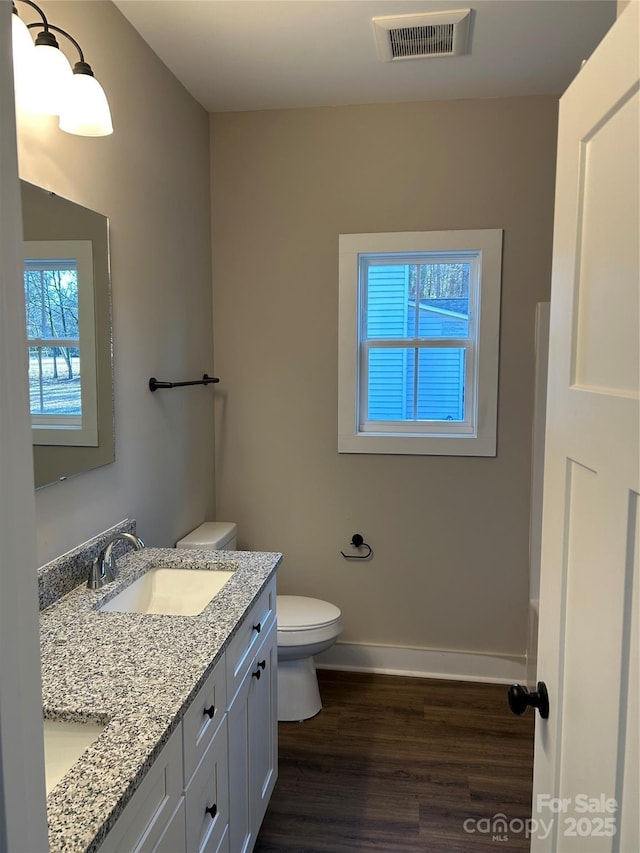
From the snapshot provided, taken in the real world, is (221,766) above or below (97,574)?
below

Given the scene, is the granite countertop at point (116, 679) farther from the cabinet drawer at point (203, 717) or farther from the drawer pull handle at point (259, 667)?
the drawer pull handle at point (259, 667)

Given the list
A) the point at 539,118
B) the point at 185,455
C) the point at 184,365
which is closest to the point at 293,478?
the point at 185,455

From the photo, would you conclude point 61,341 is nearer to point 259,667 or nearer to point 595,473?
point 259,667

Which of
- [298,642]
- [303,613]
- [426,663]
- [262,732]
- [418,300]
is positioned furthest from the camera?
[426,663]

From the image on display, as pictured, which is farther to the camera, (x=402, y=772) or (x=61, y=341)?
(x=402, y=772)

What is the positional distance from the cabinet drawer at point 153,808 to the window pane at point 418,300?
7.16ft

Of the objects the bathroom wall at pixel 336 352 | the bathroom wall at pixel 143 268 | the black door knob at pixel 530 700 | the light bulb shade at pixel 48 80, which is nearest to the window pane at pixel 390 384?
the bathroom wall at pixel 336 352

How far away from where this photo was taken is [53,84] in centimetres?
150

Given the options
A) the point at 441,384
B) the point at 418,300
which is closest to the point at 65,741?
the point at 441,384

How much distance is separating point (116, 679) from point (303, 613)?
57.7 inches

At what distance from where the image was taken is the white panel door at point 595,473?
2.45 feet

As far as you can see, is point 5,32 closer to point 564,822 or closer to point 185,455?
point 564,822

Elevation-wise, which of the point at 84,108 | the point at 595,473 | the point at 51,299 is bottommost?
the point at 595,473

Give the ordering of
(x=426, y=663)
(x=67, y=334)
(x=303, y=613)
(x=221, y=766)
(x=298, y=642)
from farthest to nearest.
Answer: (x=426, y=663)
(x=303, y=613)
(x=298, y=642)
(x=67, y=334)
(x=221, y=766)
